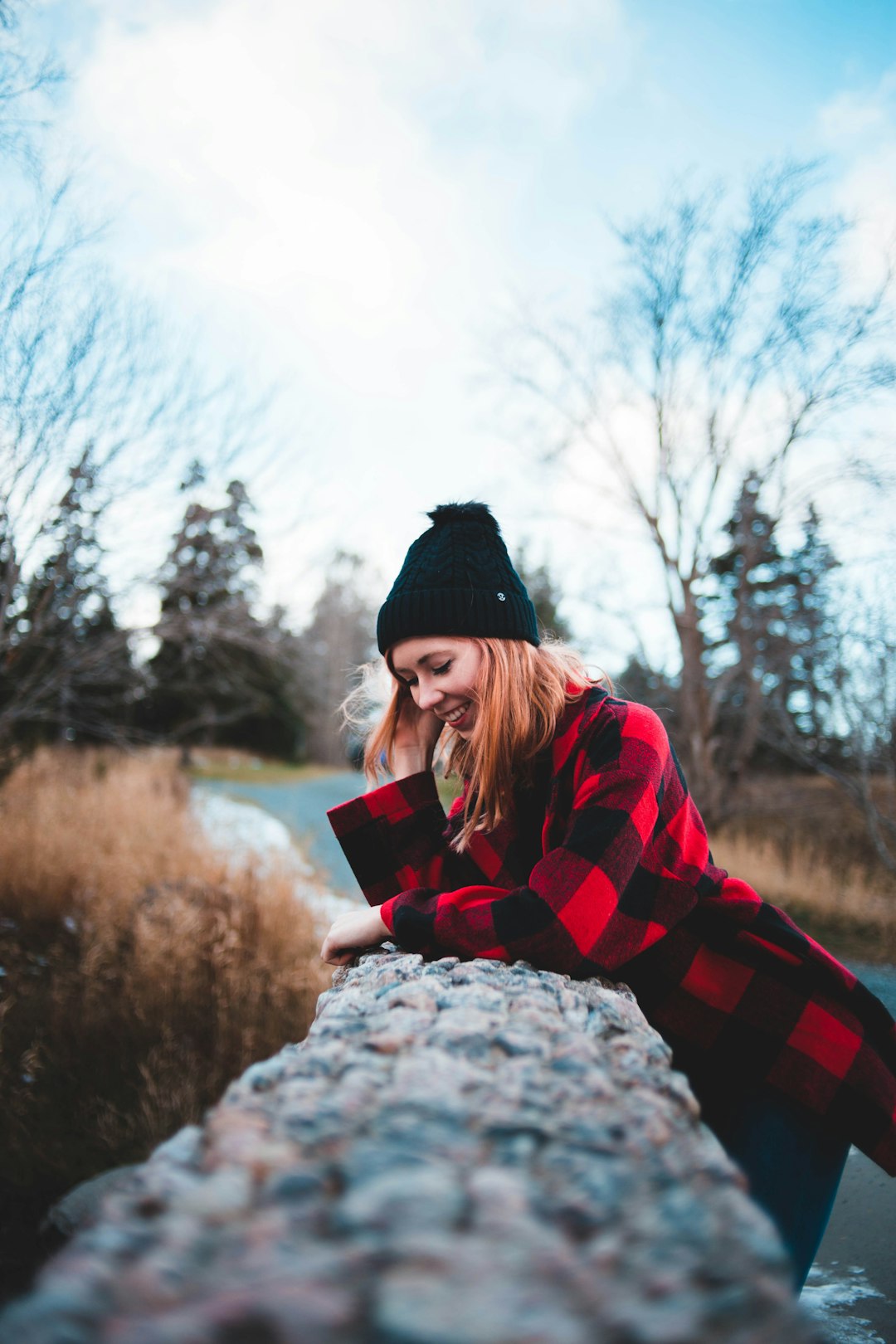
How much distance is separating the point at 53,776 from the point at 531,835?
27.9 feet

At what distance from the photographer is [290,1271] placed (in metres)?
0.43

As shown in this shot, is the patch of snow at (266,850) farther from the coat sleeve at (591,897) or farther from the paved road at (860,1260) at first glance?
the coat sleeve at (591,897)

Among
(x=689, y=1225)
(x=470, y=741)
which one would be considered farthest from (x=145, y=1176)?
(x=470, y=741)

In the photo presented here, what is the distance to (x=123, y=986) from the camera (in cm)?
439

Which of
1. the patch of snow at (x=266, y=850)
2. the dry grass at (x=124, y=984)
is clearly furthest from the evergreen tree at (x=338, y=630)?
the dry grass at (x=124, y=984)

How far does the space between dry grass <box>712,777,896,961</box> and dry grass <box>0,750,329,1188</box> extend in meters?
3.94

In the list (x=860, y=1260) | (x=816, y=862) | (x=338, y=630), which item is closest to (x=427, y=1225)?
(x=860, y=1260)

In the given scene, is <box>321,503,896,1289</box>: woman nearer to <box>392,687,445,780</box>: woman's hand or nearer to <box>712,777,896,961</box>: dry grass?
<box>392,687,445,780</box>: woman's hand

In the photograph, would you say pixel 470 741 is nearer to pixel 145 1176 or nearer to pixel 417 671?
pixel 417 671

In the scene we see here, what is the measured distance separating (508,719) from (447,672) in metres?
0.24

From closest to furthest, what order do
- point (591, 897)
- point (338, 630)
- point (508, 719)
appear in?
point (591, 897) → point (508, 719) → point (338, 630)

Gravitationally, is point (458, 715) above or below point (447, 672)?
below

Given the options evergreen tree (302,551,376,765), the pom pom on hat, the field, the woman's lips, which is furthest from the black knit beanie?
evergreen tree (302,551,376,765)

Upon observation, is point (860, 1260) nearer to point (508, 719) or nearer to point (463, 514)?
point (508, 719)
